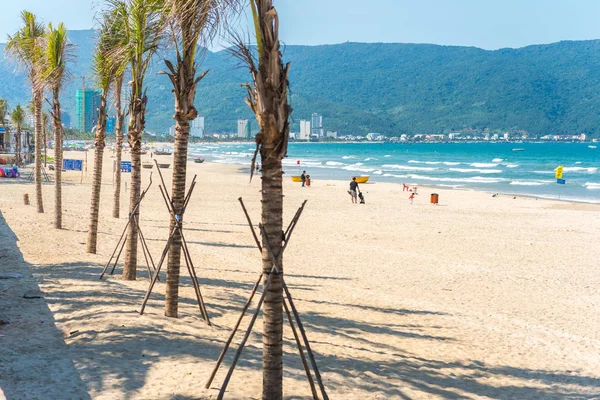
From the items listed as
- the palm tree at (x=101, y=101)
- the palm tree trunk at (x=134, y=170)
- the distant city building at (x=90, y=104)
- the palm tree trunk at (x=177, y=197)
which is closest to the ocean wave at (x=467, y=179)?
the distant city building at (x=90, y=104)

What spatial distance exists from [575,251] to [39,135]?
17.2 m

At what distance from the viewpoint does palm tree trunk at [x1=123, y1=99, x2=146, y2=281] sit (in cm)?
1122

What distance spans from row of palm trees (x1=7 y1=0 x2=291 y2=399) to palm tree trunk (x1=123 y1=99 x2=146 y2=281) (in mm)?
18

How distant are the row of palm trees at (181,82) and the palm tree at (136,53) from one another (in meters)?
0.02

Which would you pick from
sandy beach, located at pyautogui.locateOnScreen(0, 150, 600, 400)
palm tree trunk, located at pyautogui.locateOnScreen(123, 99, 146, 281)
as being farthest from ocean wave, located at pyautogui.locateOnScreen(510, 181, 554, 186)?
palm tree trunk, located at pyautogui.locateOnScreen(123, 99, 146, 281)

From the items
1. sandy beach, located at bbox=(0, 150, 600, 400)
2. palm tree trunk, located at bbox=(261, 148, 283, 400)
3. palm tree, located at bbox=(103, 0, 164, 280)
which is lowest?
sandy beach, located at bbox=(0, 150, 600, 400)

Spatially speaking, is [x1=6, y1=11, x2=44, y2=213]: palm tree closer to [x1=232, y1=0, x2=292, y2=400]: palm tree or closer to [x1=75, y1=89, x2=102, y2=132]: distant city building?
[x1=75, y1=89, x2=102, y2=132]: distant city building

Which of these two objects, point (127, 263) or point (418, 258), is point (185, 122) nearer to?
point (127, 263)

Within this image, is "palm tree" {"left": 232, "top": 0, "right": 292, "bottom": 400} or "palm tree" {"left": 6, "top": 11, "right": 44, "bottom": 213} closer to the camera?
"palm tree" {"left": 232, "top": 0, "right": 292, "bottom": 400}

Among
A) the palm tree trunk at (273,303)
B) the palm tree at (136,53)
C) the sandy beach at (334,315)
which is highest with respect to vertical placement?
the palm tree at (136,53)

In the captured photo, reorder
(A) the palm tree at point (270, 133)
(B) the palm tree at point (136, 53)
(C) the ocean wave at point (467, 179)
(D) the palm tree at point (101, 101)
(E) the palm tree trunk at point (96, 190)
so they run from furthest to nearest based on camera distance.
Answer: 1. (C) the ocean wave at point (467, 179)
2. (E) the palm tree trunk at point (96, 190)
3. (D) the palm tree at point (101, 101)
4. (B) the palm tree at point (136, 53)
5. (A) the palm tree at point (270, 133)

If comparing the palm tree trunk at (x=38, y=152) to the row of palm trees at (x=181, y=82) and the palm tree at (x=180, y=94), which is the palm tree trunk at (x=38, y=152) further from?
the palm tree at (x=180, y=94)

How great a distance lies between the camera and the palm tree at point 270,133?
17.4 feet

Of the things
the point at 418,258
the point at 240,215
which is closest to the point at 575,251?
the point at 418,258
